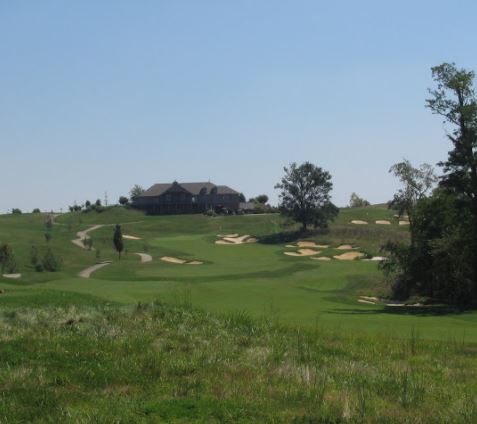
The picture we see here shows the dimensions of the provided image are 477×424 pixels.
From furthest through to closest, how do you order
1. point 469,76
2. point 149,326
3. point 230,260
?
point 230,260 → point 469,76 → point 149,326

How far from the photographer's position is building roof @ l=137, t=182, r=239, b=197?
153125 millimetres

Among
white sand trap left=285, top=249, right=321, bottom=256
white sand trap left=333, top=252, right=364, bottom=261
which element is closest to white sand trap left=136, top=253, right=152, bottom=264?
white sand trap left=285, top=249, right=321, bottom=256

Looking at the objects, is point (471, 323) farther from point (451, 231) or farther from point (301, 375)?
point (301, 375)

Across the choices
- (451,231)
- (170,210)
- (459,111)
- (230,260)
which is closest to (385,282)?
(451,231)

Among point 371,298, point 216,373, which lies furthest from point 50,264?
point 216,373

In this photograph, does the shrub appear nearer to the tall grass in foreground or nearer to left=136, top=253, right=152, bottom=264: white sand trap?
left=136, top=253, right=152, bottom=264: white sand trap

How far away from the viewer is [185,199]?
496ft

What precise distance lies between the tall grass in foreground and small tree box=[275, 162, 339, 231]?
85.0 meters

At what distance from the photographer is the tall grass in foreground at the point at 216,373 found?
29.3 feet

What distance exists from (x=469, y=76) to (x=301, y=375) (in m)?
29.2

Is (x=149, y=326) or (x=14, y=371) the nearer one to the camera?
(x=14, y=371)

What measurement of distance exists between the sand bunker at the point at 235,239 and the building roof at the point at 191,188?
50.4m

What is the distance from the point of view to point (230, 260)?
74.1 m

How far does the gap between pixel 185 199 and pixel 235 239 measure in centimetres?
5188
